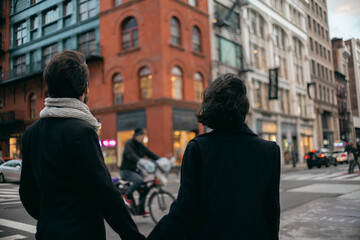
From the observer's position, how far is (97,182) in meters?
1.95

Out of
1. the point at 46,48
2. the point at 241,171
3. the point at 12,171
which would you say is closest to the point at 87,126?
the point at 241,171

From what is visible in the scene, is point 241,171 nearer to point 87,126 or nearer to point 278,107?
point 87,126

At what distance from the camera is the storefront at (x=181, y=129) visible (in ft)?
77.0

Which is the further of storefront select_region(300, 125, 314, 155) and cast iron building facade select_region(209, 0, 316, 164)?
storefront select_region(300, 125, 314, 155)

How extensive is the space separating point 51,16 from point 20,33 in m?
0.41

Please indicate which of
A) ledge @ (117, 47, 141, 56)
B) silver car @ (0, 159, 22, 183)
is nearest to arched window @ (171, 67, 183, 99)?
ledge @ (117, 47, 141, 56)

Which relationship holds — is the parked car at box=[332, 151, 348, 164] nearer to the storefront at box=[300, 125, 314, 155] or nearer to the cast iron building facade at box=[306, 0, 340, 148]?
the storefront at box=[300, 125, 314, 155]

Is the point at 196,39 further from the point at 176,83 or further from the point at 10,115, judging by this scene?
the point at 10,115

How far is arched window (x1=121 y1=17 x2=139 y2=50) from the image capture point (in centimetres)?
2336

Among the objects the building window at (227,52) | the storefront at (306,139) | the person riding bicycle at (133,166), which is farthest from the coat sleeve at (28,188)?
the storefront at (306,139)

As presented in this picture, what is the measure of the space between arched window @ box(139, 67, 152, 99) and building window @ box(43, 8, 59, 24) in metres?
19.4

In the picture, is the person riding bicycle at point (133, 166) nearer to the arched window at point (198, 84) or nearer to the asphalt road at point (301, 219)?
the asphalt road at point (301, 219)

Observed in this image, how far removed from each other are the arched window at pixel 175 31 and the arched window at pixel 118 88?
4.75m

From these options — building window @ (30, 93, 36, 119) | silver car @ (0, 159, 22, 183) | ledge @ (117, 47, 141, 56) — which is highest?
ledge @ (117, 47, 141, 56)
